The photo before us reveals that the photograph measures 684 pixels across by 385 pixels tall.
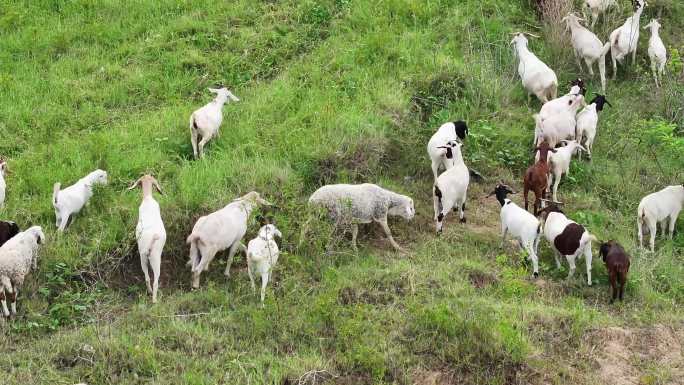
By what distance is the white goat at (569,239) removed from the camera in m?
8.30

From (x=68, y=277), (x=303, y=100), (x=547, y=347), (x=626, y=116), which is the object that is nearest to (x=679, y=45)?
(x=626, y=116)

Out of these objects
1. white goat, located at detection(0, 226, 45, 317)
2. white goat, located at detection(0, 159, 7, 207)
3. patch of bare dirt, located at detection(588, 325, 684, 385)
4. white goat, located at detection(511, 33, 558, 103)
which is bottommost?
patch of bare dirt, located at detection(588, 325, 684, 385)

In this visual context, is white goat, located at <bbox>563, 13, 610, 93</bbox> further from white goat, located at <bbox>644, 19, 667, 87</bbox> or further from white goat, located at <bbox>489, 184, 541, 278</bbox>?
white goat, located at <bbox>489, 184, 541, 278</bbox>

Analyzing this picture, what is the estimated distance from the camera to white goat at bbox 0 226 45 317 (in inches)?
304

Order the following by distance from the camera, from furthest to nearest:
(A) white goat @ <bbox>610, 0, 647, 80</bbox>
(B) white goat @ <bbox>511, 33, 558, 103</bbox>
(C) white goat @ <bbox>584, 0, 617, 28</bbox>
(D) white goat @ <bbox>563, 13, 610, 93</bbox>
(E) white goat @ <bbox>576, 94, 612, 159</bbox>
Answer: (C) white goat @ <bbox>584, 0, 617, 28</bbox> < (A) white goat @ <bbox>610, 0, 647, 80</bbox> < (D) white goat @ <bbox>563, 13, 610, 93</bbox> < (B) white goat @ <bbox>511, 33, 558, 103</bbox> < (E) white goat @ <bbox>576, 94, 612, 159</bbox>

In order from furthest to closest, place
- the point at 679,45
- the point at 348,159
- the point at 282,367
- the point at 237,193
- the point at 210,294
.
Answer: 1. the point at 679,45
2. the point at 348,159
3. the point at 237,193
4. the point at 210,294
5. the point at 282,367

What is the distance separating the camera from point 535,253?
28.2 feet

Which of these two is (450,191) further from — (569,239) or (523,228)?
(569,239)

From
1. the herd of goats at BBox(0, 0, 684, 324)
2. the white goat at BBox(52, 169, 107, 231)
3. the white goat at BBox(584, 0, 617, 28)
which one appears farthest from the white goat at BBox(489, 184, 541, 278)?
the white goat at BBox(584, 0, 617, 28)

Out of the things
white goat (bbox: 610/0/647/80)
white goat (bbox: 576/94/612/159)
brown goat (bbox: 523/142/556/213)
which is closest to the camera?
brown goat (bbox: 523/142/556/213)

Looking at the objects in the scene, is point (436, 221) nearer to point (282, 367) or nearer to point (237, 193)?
point (237, 193)

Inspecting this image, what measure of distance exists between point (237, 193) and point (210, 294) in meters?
1.61

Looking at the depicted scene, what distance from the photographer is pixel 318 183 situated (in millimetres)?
9805

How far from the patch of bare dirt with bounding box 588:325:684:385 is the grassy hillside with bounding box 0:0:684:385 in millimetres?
22
